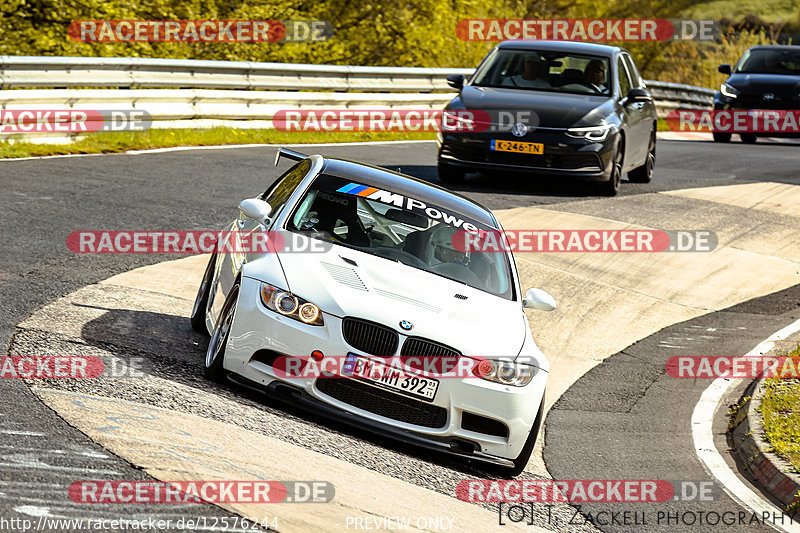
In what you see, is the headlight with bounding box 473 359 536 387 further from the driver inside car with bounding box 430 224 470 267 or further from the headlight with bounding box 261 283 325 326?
the driver inside car with bounding box 430 224 470 267

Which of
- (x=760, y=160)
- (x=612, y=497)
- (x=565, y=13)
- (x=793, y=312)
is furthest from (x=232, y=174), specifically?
(x=565, y=13)

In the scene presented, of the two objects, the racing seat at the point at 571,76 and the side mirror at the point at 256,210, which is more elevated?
the racing seat at the point at 571,76

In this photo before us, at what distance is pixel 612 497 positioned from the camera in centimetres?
663

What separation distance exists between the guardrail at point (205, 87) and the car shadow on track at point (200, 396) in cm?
775

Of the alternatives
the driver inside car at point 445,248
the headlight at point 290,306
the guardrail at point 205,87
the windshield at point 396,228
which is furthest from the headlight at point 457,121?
the headlight at point 290,306

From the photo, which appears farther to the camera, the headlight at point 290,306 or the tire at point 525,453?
the tire at point 525,453

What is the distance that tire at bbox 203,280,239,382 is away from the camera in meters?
6.60

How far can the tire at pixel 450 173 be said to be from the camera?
1471cm

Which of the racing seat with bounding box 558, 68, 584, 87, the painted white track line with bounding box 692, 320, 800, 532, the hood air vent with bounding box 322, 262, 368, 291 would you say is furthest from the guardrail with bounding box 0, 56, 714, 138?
the painted white track line with bounding box 692, 320, 800, 532

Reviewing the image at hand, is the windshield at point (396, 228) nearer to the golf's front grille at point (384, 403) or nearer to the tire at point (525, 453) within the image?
the tire at point (525, 453)

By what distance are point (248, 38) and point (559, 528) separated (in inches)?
853

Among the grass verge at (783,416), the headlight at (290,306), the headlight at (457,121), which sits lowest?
the grass verge at (783,416)

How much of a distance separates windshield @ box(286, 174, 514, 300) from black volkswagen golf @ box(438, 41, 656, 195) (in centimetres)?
664

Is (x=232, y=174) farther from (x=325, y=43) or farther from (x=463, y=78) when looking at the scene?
(x=325, y=43)
